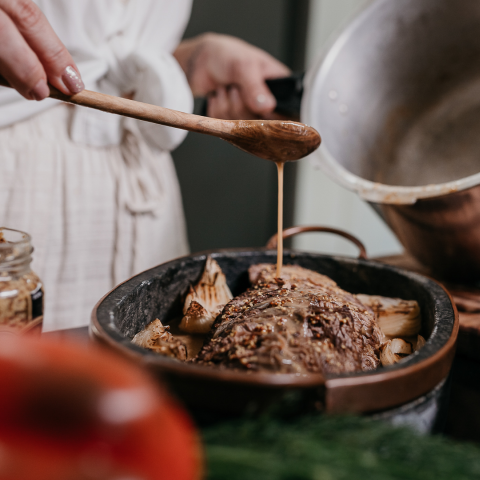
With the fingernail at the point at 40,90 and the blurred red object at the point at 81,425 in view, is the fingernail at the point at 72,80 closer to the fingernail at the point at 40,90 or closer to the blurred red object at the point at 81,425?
the fingernail at the point at 40,90

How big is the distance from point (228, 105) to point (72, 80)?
113 centimetres

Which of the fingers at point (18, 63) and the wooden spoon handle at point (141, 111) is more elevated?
the fingers at point (18, 63)

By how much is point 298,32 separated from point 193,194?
50.9 inches

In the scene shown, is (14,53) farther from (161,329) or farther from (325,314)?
(325,314)

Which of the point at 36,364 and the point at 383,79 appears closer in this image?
the point at 36,364

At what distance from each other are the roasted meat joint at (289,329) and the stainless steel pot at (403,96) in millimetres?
427

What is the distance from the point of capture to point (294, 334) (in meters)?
0.70

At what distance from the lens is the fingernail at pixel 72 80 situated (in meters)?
0.82

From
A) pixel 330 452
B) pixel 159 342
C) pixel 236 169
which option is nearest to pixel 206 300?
pixel 159 342

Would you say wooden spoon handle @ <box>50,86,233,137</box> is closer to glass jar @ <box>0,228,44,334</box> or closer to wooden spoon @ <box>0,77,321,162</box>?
wooden spoon @ <box>0,77,321,162</box>

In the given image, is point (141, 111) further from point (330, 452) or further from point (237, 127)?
point (330, 452)

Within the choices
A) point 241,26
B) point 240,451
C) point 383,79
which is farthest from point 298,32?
point 240,451

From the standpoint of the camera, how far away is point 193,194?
283cm

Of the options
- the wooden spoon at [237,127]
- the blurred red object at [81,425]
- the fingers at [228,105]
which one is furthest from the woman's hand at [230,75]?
the blurred red object at [81,425]
